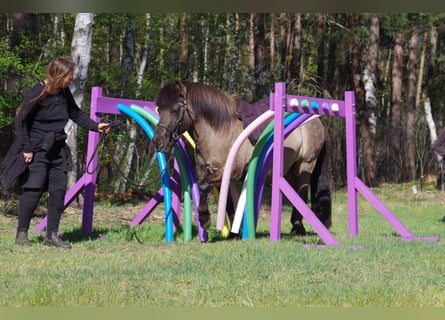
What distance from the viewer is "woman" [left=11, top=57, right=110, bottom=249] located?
797 centimetres

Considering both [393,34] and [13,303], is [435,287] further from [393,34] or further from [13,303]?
[393,34]

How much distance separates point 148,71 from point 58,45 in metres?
3.12

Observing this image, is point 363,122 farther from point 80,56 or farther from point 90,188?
point 90,188

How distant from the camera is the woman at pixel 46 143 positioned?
797 cm

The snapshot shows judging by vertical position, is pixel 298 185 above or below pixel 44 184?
above

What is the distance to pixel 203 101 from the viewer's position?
29.1 feet

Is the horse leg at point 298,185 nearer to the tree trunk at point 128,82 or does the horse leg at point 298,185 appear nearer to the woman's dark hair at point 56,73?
the woman's dark hair at point 56,73

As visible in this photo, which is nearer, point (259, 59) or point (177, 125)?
point (177, 125)

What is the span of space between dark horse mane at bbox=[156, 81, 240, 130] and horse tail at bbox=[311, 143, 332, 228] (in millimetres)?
1701

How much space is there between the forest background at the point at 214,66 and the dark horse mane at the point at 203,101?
5.60m

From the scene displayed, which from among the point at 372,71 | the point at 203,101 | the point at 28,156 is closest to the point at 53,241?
the point at 28,156

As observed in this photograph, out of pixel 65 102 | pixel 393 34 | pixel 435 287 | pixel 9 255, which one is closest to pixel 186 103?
pixel 65 102

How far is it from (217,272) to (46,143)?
9.02 ft

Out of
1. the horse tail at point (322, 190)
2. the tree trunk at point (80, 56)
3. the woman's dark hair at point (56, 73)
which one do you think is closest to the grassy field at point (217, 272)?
the horse tail at point (322, 190)
